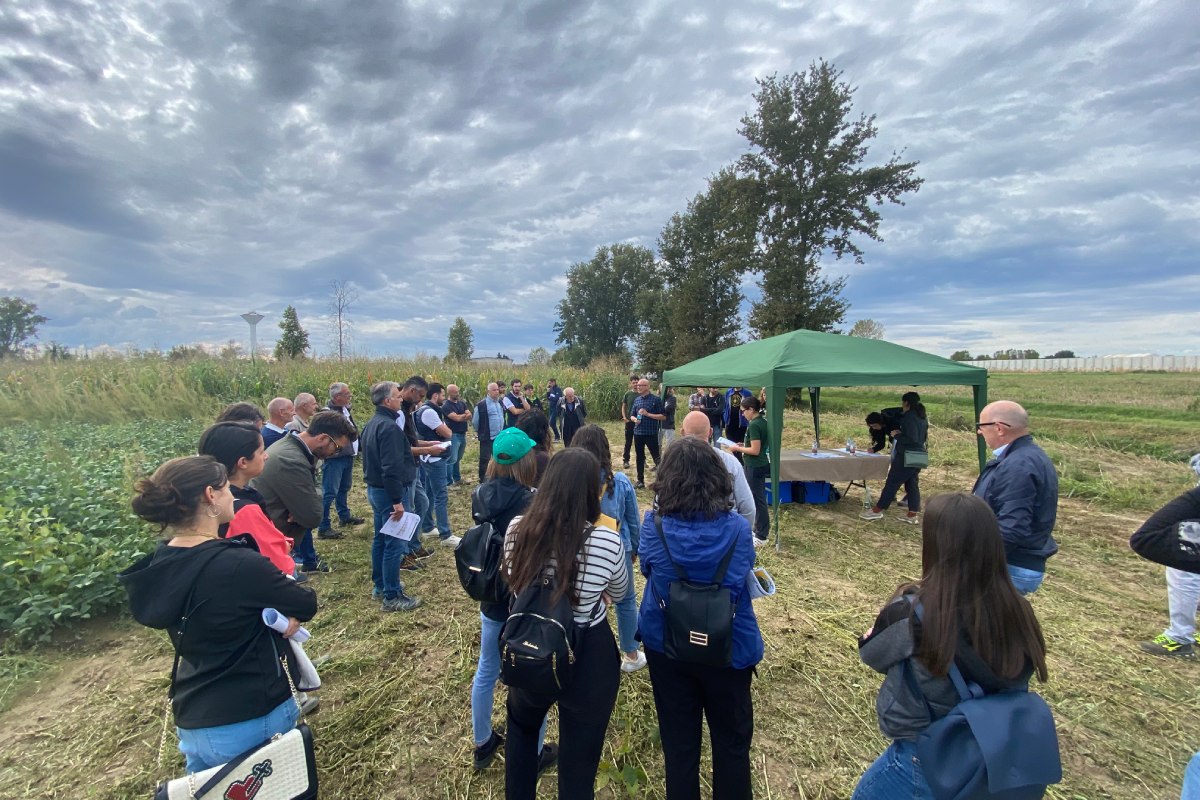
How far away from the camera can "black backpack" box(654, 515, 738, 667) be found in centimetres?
183

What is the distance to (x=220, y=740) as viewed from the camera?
163 cm

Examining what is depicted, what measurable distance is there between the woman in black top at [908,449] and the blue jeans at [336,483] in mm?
7087

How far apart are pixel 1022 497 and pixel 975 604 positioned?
1969mm

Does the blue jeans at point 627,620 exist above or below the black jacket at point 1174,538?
below

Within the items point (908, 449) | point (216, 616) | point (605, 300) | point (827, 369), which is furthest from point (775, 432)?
point (605, 300)

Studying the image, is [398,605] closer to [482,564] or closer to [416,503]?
[416,503]

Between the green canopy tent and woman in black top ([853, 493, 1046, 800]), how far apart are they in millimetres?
4080

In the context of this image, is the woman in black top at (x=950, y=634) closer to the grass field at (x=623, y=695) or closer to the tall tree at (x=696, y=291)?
the grass field at (x=623, y=695)

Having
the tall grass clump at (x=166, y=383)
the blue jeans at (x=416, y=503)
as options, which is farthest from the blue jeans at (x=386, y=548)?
the tall grass clump at (x=166, y=383)

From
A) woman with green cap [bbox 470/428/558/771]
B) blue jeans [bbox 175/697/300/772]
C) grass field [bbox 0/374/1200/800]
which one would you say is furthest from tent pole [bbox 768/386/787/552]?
blue jeans [bbox 175/697/300/772]

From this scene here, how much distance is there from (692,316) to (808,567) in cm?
2725

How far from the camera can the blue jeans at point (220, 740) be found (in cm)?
163

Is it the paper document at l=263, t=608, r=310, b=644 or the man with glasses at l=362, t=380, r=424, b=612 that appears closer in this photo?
the paper document at l=263, t=608, r=310, b=644

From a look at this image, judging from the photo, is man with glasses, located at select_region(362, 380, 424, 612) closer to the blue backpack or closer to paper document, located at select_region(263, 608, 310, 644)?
paper document, located at select_region(263, 608, 310, 644)
